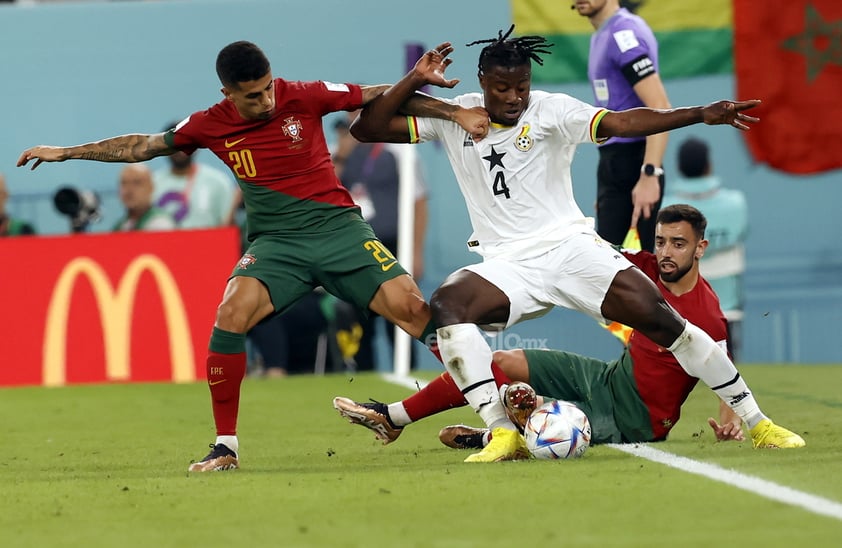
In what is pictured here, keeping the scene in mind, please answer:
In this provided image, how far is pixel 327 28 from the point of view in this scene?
15055 mm

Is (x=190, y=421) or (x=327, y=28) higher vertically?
(x=327, y=28)

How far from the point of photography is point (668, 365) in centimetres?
694

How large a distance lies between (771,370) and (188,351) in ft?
16.6

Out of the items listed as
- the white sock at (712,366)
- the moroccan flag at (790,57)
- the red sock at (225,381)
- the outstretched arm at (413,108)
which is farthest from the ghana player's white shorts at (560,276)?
the moroccan flag at (790,57)

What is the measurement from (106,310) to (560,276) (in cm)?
676

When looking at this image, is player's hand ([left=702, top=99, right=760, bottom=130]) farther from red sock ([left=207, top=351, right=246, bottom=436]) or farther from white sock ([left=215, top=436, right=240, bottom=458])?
white sock ([left=215, top=436, right=240, bottom=458])

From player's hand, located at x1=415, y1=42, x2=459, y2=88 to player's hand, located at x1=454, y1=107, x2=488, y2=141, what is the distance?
16 cm

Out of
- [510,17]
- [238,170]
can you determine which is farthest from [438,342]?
[510,17]

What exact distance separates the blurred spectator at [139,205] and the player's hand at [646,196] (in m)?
5.68

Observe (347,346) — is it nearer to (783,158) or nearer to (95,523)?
(783,158)

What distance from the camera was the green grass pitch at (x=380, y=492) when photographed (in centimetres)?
436

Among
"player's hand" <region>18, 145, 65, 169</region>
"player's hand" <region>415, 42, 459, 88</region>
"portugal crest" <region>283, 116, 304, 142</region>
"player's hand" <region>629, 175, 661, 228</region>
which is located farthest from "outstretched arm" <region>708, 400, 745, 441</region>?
"player's hand" <region>18, 145, 65, 169</region>

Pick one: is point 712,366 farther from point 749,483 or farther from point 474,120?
point 474,120

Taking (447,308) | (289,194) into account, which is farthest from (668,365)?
(289,194)
